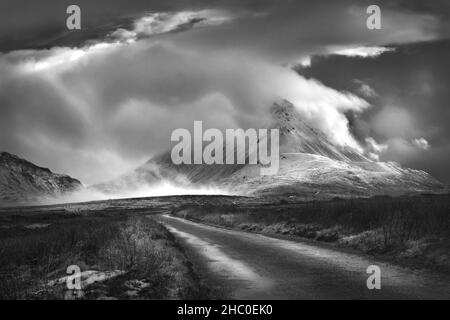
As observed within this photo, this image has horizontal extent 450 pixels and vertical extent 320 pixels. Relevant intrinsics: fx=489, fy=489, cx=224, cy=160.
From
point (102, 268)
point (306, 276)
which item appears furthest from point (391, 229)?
point (102, 268)

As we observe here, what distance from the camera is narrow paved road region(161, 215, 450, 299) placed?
12781 millimetres

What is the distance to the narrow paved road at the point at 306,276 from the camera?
12.8m

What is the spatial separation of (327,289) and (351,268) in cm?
445

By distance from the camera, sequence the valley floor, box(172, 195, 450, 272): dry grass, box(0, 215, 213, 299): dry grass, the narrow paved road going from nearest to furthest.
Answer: box(0, 215, 213, 299): dry grass
the narrow paved road
the valley floor
box(172, 195, 450, 272): dry grass

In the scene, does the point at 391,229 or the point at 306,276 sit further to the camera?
the point at 391,229

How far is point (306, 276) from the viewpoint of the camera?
15867 mm

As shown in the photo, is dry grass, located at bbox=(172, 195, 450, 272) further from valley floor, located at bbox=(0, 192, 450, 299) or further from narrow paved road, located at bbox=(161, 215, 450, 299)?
narrow paved road, located at bbox=(161, 215, 450, 299)

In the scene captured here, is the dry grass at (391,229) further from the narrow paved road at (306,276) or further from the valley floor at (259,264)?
the narrow paved road at (306,276)

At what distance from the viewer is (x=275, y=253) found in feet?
76.2

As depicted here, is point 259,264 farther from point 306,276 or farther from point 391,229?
point 391,229

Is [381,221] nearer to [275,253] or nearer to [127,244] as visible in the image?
[275,253]

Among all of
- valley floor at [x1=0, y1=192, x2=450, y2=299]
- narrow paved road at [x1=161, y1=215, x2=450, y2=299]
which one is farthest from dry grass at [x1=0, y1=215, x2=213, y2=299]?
narrow paved road at [x1=161, y1=215, x2=450, y2=299]

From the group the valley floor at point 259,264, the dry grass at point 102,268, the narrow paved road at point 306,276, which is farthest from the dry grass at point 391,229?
the dry grass at point 102,268
